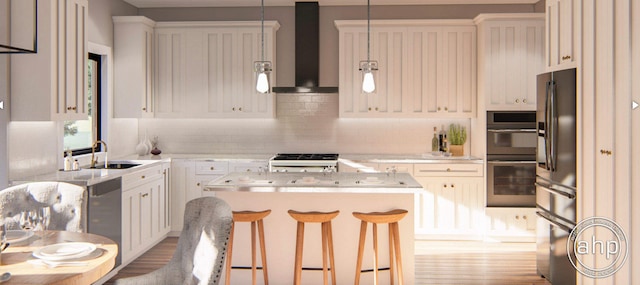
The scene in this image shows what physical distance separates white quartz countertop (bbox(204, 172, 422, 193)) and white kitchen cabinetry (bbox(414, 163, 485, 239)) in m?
1.70

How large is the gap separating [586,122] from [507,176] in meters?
2.31

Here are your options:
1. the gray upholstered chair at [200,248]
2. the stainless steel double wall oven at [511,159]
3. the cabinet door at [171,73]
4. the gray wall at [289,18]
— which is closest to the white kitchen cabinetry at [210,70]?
the cabinet door at [171,73]

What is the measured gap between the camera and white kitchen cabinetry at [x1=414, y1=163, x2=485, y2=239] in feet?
19.7

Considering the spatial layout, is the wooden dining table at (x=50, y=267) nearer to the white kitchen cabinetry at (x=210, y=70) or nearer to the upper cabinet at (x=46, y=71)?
the upper cabinet at (x=46, y=71)

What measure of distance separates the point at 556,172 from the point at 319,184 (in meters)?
2.02

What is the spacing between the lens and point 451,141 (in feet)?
21.2

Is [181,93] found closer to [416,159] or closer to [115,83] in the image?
[115,83]

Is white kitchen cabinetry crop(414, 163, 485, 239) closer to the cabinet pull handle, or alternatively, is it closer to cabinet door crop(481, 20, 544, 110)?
cabinet door crop(481, 20, 544, 110)

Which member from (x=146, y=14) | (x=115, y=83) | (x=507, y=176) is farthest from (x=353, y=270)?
(x=146, y=14)

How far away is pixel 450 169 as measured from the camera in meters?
6.00

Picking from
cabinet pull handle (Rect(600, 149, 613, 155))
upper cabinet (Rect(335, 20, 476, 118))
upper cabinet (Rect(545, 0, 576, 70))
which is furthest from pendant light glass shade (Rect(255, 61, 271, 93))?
cabinet pull handle (Rect(600, 149, 613, 155))

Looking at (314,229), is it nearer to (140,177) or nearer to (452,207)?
(140,177)

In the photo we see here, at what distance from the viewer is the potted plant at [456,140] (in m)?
6.43

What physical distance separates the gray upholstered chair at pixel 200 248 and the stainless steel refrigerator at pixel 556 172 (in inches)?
112
